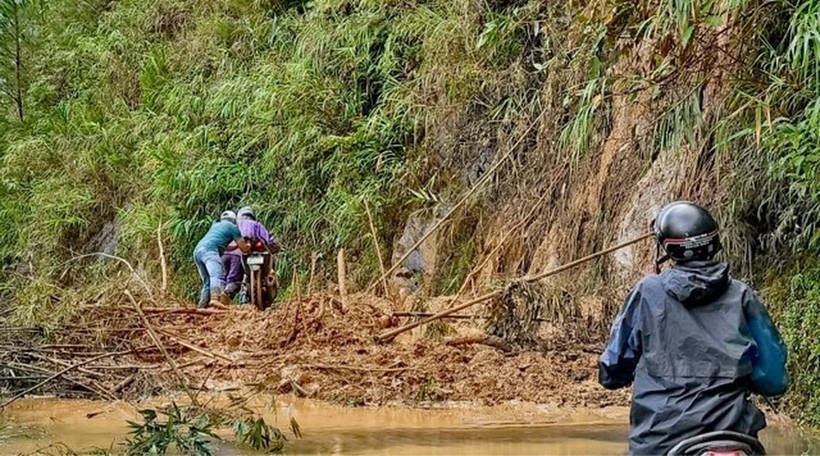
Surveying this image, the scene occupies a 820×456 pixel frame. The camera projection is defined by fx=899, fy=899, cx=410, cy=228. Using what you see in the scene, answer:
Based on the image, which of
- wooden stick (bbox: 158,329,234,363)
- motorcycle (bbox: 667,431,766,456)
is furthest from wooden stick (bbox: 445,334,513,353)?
motorcycle (bbox: 667,431,766,456)

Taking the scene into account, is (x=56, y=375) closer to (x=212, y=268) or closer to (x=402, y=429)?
Result: (x=402, y=429)

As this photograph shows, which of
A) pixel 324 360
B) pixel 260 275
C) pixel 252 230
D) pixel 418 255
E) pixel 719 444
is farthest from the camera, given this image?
pixel 252 230

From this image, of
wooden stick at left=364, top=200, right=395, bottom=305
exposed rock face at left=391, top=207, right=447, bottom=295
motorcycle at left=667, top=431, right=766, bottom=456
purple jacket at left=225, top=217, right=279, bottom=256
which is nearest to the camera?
motorcycle at left=667, top=431, right=766, bottom=456

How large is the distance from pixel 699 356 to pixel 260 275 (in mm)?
7962

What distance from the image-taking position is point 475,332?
721 cm

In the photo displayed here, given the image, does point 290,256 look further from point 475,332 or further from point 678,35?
point 678,35

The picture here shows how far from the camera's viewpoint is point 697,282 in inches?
113

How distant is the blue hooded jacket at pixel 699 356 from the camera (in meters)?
2.83

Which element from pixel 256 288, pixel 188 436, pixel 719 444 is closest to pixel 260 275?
pixel 256 288

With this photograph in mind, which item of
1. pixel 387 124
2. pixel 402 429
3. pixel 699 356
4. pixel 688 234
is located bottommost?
pixel 402 429

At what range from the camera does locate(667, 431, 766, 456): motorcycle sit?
8.85 ft

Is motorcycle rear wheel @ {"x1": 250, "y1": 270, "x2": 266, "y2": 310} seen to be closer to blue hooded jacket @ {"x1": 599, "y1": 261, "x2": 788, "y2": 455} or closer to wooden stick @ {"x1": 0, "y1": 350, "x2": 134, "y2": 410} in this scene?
wooden stick @ {"x1": 0, "y1": 350, "x2": 134, "y2": 410}

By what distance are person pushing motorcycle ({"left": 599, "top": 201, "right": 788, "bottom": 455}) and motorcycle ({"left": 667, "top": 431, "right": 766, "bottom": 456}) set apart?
54mm

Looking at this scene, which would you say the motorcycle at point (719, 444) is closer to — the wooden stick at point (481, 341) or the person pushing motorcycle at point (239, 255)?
the wooden stick at point (481, 341)
